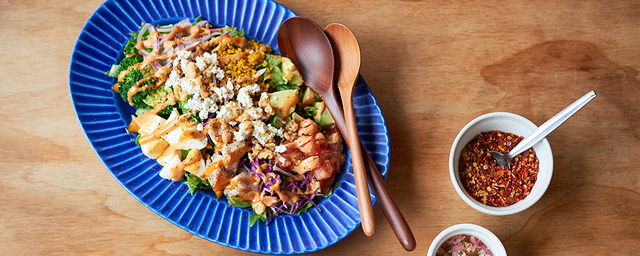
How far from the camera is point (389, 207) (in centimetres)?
181

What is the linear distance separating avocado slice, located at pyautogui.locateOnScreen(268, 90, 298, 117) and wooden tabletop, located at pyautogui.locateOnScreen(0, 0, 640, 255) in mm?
621

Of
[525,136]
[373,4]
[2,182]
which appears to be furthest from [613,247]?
[2,182]

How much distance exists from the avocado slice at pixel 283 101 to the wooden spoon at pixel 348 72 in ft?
0.95

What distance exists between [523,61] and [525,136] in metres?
0.61

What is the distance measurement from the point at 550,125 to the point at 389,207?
3.14 feet

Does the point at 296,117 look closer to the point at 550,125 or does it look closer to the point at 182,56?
the point at 182,56

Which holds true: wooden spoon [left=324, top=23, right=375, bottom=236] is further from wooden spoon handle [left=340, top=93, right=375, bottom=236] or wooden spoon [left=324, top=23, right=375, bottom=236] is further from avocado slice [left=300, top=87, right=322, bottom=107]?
avocado slice [left=300, top=87, right=322, bottom=107]

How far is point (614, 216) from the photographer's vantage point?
2230 mm

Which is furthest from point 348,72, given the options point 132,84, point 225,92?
point 132,84

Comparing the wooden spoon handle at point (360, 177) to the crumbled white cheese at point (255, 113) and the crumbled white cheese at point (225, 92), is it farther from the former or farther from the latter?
the crumbled white cheese at point (225, 92)

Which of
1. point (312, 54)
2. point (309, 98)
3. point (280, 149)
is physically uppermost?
point (312, 54)

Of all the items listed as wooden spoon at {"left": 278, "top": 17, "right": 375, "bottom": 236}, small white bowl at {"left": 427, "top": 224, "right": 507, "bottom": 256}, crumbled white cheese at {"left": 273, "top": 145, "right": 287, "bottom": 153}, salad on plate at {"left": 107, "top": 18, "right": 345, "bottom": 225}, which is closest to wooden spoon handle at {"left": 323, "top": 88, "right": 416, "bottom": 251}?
wooden spoon at {"left": 278, "top": 17, "right": 375, "bottom": 236}

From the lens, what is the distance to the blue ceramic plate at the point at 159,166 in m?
1.96

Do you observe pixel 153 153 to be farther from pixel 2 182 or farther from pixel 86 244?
pixel 2 182
